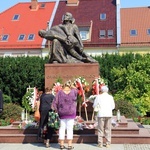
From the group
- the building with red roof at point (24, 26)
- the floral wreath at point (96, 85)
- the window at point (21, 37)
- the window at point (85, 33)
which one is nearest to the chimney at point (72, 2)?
the building with red roof at point (24, 26)

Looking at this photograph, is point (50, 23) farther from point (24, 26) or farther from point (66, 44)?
point (66, 44)

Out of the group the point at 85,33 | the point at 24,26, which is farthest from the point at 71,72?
the point at 24,26

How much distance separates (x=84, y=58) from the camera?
47.3 ft

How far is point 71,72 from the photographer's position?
45.6ft

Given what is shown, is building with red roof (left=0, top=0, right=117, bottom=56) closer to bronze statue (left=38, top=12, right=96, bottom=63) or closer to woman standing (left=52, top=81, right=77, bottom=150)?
bronze statue (left=38, top=12, right=96, bottom=63)

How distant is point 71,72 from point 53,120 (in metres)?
3.42

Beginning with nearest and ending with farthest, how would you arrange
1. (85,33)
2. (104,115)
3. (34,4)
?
1. (104,115)
2. (85,33)
3. (34,4)

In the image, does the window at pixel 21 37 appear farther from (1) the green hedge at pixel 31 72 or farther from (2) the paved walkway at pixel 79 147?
(2) the paved walkway at pixel 79 147

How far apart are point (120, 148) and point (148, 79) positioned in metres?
14.1

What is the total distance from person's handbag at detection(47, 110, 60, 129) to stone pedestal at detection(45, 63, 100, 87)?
312 cm

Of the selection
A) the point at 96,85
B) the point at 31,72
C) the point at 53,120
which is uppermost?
the point at 31,72

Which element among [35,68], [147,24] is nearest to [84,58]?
[35,68]

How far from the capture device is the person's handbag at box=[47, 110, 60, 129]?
35.3 feet

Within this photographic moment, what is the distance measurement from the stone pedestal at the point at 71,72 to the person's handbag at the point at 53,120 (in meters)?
3.12
